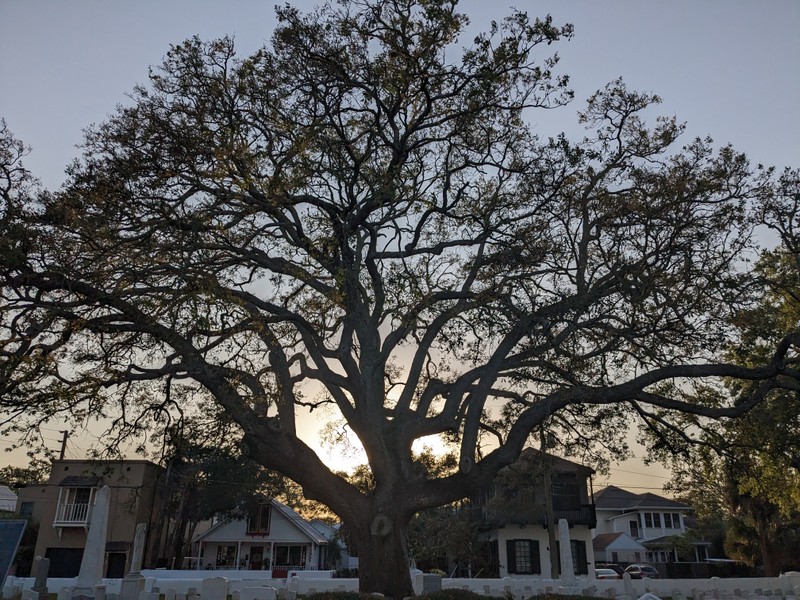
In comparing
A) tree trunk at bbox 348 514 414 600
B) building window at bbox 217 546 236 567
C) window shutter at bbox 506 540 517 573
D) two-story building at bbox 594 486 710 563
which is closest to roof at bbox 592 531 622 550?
two-story building at bbox 594 486 710 563

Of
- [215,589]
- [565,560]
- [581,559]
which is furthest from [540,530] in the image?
[215,589]

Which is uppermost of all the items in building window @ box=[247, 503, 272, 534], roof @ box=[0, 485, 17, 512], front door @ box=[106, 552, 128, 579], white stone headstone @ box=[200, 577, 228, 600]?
roof @ box=[0, 485, 17, 512]

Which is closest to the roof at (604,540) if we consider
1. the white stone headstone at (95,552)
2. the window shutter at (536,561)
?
the window shutter at (536,561)

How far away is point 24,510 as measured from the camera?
3878 centimetres

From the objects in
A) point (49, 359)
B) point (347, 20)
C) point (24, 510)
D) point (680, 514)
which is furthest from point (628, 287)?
point (680, 514)

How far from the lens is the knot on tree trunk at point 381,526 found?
39.8 ft

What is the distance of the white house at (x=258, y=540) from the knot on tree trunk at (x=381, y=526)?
32555 millimetres

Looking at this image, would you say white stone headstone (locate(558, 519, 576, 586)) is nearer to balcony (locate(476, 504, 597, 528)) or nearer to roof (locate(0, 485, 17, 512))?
balcony (locate(476, 504, 597, 528))

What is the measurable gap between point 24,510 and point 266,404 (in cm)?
3502

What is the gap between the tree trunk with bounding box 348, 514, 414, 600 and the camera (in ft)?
39.2

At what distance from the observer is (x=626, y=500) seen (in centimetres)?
6253

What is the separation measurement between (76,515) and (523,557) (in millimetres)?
26947

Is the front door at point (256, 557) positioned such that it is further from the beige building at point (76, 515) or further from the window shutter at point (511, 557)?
the window shutter at point (511, 557)

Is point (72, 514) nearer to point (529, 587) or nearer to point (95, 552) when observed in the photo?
point (95, 552)
